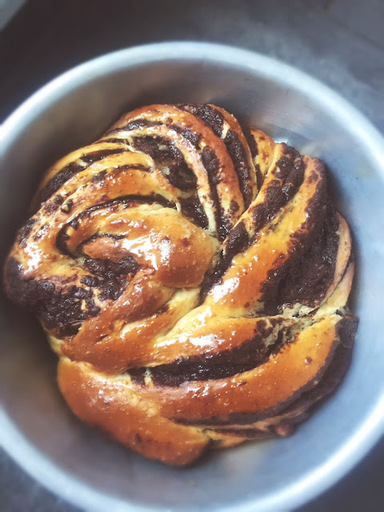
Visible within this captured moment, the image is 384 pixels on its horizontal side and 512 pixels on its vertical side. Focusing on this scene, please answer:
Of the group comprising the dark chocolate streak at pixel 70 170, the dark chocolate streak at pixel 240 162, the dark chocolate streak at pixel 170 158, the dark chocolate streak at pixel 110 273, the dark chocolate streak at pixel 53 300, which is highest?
the dark chocolate streak at pixel 240 162

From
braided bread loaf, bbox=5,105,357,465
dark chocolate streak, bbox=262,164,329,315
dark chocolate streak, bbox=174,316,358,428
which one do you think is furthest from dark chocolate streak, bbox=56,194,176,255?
dark chocolate streak, bbox=174,316,358,428

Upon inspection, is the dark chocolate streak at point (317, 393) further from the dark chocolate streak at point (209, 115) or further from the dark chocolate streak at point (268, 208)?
the dark chocolate streak at point (209, 115)

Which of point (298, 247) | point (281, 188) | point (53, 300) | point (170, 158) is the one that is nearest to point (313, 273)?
point (298, 247)

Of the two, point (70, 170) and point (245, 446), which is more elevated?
point (70, 170)

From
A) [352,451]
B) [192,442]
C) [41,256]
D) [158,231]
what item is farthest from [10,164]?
[352,451]

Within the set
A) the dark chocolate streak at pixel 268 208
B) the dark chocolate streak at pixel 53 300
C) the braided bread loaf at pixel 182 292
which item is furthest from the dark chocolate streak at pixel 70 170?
the dark chocolate streak at pixel 268 208

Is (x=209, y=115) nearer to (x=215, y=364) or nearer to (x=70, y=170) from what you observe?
(x=70, y=170)

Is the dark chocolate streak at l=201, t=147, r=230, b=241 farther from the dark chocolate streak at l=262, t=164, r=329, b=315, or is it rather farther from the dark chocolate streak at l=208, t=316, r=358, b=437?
the dark chocolate streak at l=208, t=316, r=358, b=437
